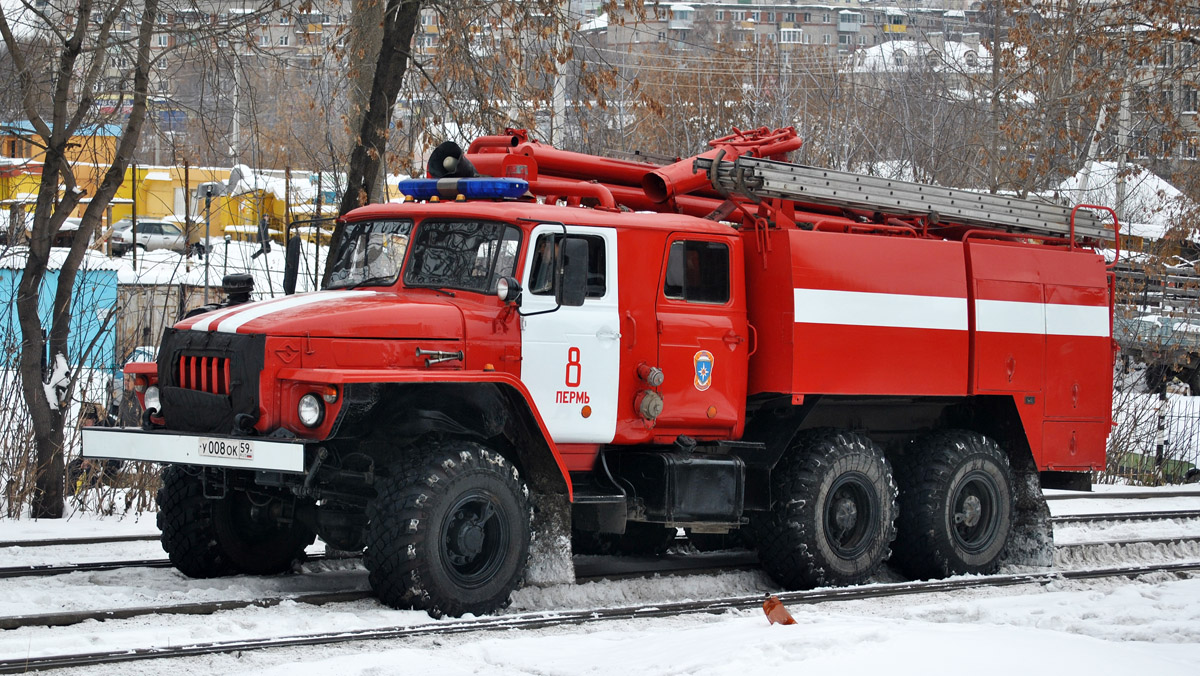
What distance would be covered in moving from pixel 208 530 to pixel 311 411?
1.84 metres

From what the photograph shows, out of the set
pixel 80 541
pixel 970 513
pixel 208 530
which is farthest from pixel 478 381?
pixel 970 513

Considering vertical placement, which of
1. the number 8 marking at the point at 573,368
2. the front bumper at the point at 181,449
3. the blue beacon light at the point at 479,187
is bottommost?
the front bumper at the point at 181,449

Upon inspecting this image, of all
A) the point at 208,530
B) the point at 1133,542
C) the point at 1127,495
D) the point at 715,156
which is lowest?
the point at 1127,495

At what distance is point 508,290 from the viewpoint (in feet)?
28.8

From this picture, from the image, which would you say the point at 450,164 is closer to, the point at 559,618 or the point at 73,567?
the point at 559,618

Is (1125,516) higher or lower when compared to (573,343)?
lower

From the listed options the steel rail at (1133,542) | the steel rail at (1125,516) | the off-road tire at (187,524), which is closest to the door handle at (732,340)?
the off-road tire at (187,524)

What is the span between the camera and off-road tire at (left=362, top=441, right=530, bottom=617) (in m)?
8.07

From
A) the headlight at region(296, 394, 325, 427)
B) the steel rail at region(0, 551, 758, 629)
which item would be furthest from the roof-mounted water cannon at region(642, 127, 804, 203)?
the headlight at region(296, 394, 325, 427)

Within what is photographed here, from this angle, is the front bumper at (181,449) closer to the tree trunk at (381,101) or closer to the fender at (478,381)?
the fender at (478,381)

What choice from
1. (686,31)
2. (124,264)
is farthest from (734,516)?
(686,31)

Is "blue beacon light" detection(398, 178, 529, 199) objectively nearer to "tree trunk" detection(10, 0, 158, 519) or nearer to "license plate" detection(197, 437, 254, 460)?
"license plate" detection(197, 437, 254, 460)

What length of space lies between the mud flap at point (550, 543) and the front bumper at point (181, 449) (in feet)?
6.45

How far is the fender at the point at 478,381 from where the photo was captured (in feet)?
25.8
